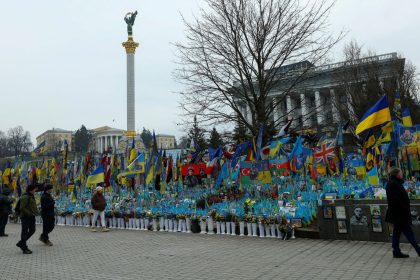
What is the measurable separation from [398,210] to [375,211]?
7.43ft

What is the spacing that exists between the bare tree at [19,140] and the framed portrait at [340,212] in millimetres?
89807

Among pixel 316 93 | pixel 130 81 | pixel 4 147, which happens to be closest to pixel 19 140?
pixel 4 147

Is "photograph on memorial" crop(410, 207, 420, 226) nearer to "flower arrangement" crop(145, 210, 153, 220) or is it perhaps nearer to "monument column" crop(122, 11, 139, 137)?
"flower arrangement" crop(145, 210, 153, 220)

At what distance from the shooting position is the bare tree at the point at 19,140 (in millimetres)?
91188

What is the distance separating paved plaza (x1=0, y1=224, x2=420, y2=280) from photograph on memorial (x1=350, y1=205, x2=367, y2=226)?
1.76 feet

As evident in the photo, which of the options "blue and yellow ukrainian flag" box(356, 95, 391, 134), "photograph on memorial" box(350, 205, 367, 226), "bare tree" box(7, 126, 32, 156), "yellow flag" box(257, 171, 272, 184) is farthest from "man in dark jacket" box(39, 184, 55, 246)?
"bare tree" box(7, 126, 32, 156)

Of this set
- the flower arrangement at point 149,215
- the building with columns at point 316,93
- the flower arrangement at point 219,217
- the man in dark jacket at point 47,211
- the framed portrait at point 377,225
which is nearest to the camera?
the framed portrait at point 377,225

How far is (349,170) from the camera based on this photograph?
675 inches

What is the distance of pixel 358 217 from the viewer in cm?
951

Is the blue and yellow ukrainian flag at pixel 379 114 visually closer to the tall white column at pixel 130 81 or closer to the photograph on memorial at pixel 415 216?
the photograph on memorial at pixel 415 216

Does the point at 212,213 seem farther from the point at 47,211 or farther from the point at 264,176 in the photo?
the point at 47,211

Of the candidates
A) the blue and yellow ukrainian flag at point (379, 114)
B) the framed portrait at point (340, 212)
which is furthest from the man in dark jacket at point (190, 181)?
the blue and yellow ukrainian flag at point (379, 114)

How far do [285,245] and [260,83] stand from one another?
866 centimetres

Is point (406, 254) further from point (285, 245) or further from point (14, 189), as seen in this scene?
point (14, 189)
